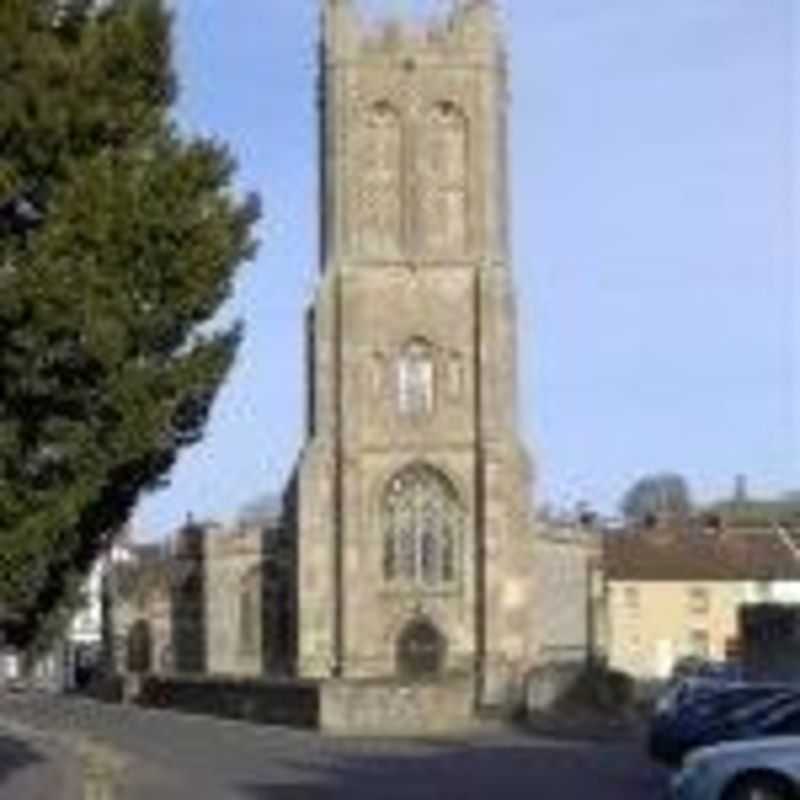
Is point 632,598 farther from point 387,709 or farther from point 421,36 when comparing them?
point 387,709

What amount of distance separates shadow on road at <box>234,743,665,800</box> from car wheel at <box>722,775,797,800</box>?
12540mm

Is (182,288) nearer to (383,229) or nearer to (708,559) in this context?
(383,229)

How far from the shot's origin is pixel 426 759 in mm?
60125

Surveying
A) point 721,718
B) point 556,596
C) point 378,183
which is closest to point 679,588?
point 556,596

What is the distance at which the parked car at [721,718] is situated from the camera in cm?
4403

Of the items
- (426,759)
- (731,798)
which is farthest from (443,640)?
(731,798)

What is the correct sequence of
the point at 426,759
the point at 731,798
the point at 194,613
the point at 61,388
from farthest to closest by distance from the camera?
the point at 194,613 < the point at 426,759 < the point at 731,798 < the point at 61,388

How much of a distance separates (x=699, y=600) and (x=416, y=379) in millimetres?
35795

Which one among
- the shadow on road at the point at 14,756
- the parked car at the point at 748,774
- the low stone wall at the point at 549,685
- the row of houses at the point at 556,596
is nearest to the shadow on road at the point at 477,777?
the shadow on road at the point at 14,756

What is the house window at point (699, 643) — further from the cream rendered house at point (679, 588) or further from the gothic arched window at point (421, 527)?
the gothic arched window at point (421, 527)

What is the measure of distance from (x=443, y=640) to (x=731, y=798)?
85562 mm

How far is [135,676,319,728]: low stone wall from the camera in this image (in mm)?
86562

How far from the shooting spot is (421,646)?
11550cm

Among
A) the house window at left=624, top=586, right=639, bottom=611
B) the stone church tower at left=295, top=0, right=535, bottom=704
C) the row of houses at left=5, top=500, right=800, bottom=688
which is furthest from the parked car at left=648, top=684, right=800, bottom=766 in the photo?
the house window at left=624, top=586, right=639, bottom=611
